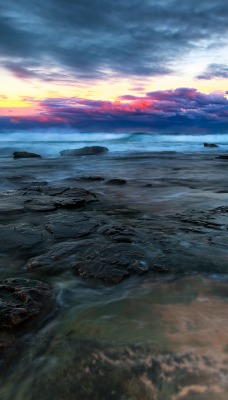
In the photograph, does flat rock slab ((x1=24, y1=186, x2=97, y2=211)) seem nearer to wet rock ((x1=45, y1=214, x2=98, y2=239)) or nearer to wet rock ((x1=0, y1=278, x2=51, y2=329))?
wet rock ((x1=45, y1=214, x2=98, y2=239))

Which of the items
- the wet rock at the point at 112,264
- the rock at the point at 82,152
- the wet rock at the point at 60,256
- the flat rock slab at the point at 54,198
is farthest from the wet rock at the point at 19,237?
the rock at the point at 82,152

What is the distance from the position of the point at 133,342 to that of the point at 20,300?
85 cm

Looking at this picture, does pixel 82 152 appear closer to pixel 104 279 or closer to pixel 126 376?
pixel 104 279

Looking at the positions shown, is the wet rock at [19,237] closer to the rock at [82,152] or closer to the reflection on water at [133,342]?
the reflection on water at [133,342]

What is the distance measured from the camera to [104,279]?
2.59 m

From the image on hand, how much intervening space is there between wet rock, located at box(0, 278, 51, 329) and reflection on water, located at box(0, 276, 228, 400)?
141mm

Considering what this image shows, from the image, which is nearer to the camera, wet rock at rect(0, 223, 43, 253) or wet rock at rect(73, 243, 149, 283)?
wet rock at rect(73, 243, 149, 283)

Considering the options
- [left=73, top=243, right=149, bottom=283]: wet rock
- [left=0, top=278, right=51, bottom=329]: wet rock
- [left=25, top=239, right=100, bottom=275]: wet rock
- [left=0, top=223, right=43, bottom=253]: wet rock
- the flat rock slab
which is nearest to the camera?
[left=0, top=278, right=51, bottom=329]: wet rock

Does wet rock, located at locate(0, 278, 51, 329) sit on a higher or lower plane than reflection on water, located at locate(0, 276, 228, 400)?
higher

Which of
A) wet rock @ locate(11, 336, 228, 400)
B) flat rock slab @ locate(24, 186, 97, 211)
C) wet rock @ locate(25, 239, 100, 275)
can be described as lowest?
wet rock @ locate(11, 336, 228, 400)

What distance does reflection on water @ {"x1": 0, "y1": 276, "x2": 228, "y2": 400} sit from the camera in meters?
1.53

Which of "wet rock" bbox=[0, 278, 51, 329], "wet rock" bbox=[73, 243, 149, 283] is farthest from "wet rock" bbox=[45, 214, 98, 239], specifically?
"wet rock" bbox=[0, 278, 51, 329]

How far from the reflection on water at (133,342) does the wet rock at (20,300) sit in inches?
5.5

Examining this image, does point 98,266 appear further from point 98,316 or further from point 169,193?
point 169,193
